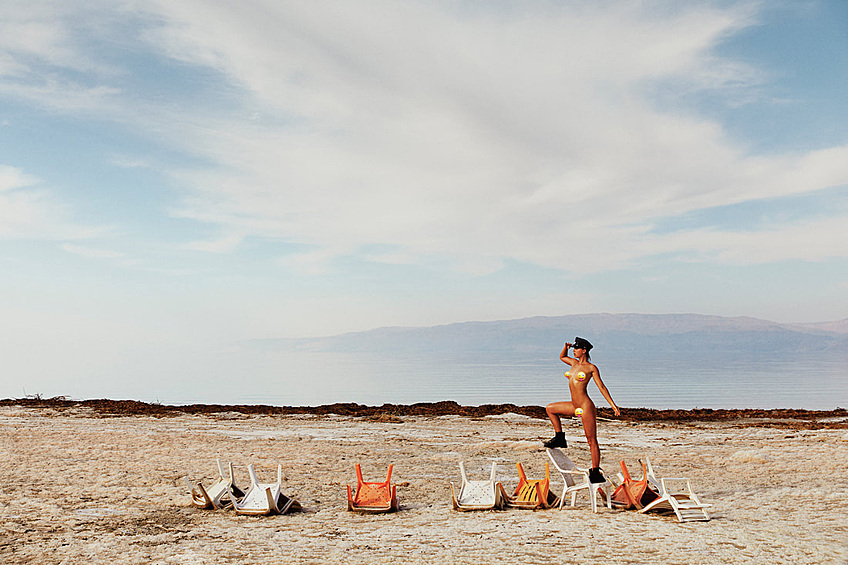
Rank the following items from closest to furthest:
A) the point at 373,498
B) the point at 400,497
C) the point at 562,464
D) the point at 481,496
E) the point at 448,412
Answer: the point at 562,464
the point at 481,496
the point at 373,498
the point at 400,497
the point at 448,412

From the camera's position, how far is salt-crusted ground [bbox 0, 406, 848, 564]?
7094 mm

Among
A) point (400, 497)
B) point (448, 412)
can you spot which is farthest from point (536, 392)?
point (400, 497)

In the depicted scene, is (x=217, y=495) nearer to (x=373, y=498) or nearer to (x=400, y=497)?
(x=373, y=498)

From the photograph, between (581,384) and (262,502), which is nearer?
(262,502)

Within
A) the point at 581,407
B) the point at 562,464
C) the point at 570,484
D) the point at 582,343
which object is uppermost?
the point at 582,343

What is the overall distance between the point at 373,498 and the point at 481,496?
1453 millimetres

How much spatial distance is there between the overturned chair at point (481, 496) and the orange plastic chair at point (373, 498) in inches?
32.9

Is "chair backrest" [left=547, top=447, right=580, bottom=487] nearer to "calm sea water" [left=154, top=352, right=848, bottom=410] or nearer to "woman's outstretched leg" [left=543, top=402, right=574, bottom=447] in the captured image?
"woman's outstretched leg" [left=543, top=402, right=574, bottom=447]

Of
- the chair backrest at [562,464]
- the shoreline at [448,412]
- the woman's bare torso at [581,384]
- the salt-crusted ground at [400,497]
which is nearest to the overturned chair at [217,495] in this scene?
the salt-crusted ground at [400,497]

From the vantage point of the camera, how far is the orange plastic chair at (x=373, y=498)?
917 centimetres

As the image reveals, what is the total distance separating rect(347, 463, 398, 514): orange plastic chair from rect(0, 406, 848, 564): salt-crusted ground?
0.15 meters

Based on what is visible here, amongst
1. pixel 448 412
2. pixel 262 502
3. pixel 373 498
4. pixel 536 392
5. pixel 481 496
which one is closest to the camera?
pixel 262 502

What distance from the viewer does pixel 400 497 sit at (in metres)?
10.4

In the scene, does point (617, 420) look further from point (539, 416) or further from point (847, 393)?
point (847, 393)
